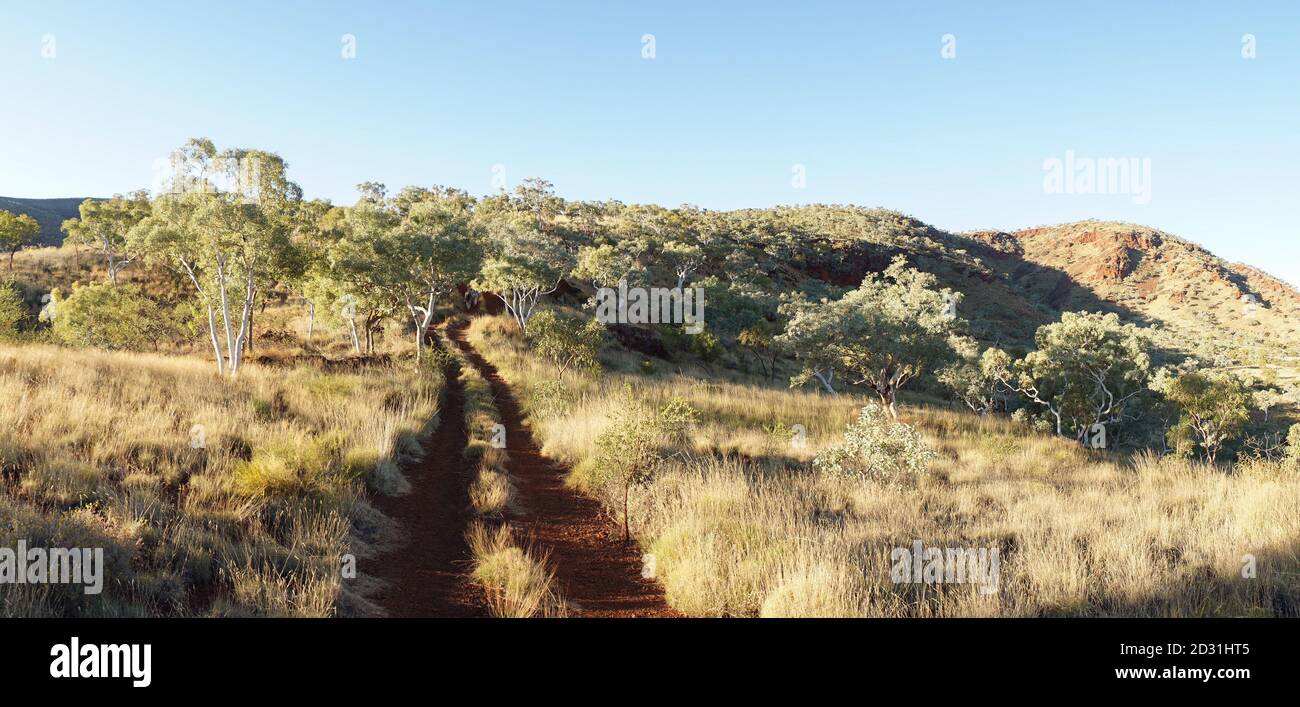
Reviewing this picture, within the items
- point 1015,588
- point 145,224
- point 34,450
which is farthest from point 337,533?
point 145,224

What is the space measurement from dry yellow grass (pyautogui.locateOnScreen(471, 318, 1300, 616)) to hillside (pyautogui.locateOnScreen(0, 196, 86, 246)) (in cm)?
11772

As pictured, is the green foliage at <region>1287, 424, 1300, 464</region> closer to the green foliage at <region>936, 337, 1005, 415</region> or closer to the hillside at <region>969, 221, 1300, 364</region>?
the green foliage at <region>936, 337, 1005, 415</region>

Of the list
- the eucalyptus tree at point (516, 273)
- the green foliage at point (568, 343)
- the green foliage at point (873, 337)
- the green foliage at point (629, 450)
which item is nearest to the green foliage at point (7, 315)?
the eucalyptus tree at point (516, 273)

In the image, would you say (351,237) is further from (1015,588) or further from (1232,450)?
(1232,450)

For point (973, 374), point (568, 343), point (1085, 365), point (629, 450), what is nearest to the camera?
point (629, 450)

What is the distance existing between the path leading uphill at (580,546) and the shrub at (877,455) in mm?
4686

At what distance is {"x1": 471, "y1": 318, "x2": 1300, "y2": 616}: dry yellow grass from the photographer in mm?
5270

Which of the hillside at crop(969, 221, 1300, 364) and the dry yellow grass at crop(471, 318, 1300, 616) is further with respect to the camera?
the hillside at crop(969, 221, 1300, 364)

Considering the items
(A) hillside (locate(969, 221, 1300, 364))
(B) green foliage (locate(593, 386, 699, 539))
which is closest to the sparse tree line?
(B) green foliage (locate(593, 386, 699, 539))

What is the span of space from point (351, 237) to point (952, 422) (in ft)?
89.2

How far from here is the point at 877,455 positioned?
35.6ft

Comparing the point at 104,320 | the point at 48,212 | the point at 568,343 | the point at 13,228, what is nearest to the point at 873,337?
the point at 568,343

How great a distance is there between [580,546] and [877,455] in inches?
237

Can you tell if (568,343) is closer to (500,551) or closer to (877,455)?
(877,455)
